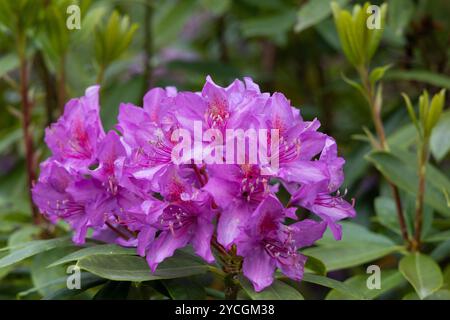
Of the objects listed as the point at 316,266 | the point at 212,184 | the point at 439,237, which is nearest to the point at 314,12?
the point at 439,237

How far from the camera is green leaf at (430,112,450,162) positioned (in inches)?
66.0

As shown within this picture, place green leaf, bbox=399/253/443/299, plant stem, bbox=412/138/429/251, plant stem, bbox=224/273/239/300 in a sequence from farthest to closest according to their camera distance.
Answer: plant stem, bbox=412/138/429/251, green leaf, bbox=399/253/443/299, plant stem, bbox=224/273/239/300

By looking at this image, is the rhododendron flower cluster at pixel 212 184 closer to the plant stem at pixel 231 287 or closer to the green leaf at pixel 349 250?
the plant stem at pixel 231 287

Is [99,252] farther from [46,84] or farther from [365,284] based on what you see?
[46,84]

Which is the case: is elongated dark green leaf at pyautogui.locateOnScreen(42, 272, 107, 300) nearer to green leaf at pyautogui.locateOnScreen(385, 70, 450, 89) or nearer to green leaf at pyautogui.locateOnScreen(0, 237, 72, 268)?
green leaf at pyautogui.locateOnScreen(0, 237, 72, 268)

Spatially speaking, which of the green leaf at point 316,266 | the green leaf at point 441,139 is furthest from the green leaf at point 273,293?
the green leaf at point 441,139

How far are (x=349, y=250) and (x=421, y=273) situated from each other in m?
0.17

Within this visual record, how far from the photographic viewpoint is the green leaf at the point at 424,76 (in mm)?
1898

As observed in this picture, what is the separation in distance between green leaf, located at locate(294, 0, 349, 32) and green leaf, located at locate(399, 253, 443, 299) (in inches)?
24.8

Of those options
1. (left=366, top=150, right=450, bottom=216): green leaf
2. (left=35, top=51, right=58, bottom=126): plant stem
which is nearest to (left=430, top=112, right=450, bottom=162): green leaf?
(left=366, top=150, right=450, bottom=216): green leaf

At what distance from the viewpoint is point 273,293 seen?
3.58 feet

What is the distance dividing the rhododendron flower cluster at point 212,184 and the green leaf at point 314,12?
0.70 meters

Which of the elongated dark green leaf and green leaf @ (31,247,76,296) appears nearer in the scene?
the elongated dark green leaf
